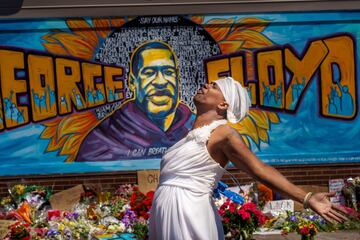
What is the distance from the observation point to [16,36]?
10.1 metres

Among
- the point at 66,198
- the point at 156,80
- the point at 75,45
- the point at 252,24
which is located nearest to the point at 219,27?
the point at 252,24

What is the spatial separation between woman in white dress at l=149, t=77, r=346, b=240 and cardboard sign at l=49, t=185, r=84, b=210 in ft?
18.8

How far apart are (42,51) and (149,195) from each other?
9.91 ft

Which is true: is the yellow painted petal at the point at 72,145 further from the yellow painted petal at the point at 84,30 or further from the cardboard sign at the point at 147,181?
the yellow painted petal at the point at 84,30

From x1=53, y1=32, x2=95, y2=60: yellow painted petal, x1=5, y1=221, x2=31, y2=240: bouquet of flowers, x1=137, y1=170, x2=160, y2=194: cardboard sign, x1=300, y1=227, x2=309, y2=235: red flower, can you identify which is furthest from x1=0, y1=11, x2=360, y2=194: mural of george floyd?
x1=300, y1=227, x2=309, y2=235: red flower

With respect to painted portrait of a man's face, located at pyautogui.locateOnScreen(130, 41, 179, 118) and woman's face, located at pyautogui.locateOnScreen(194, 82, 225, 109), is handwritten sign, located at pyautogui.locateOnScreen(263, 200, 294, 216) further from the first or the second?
woman's face, located at pyautogui.locateOnScreen(194, 82, 225, 109)

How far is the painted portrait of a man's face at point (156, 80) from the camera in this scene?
10.3 meters

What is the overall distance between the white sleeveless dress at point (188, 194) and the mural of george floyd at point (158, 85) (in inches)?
237

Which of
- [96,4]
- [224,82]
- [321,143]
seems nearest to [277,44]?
[321,143]

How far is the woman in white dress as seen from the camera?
4102 mm

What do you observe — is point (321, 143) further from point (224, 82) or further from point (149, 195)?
point (224, 82)

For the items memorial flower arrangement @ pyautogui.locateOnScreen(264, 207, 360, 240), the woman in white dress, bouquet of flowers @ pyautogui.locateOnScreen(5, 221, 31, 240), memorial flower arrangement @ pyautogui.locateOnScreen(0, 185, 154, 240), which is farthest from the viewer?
memorial flower arrangement @ pyautogui.locateOnScreen(264, 207, 360, 240)

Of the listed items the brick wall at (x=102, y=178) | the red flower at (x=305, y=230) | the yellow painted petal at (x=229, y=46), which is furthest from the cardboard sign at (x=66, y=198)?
the red flower at (x=305, y=230)

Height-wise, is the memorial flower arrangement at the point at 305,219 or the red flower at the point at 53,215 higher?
the red flower at the point at 53,215
